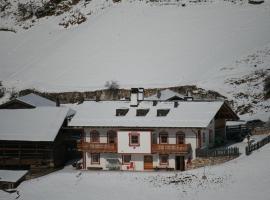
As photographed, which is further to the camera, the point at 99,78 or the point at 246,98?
the point at 99,78

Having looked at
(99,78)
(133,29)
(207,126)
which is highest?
(133,29)

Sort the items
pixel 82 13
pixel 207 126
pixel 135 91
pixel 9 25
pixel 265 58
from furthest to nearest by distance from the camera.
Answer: pixel 9 25 < pixel 82 13 < pixel 265 58 < pixel 135 91 < pixel 207 126

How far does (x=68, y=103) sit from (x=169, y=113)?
35786 millimetres

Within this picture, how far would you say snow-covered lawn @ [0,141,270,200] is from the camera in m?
45.9

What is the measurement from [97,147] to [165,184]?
8.89 m

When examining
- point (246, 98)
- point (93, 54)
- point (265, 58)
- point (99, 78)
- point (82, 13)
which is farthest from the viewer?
point (82, 13)

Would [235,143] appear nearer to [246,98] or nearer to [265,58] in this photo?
[246,98]

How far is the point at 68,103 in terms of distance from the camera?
89500 millimetres

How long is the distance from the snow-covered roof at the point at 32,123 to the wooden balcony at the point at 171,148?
9.20 m

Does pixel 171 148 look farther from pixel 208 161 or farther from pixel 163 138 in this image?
pixel 208 161

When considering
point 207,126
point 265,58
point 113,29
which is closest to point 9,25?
point 113,29

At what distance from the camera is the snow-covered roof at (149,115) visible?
54281 millimetres

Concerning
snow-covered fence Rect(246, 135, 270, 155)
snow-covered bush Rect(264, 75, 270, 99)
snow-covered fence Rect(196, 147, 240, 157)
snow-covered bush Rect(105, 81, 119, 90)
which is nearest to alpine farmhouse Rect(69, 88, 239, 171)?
snow-covered fence Rect(196, 147, 240, 157)

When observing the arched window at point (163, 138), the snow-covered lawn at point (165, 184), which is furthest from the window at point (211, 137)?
the snow-covered lawn at point (165, 184)
